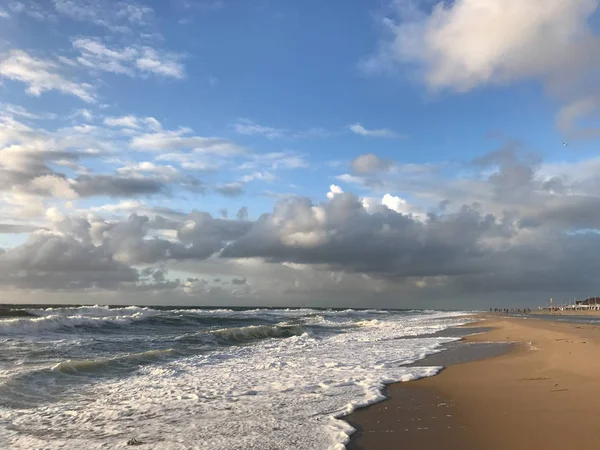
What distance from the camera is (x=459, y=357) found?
14539 millimetres

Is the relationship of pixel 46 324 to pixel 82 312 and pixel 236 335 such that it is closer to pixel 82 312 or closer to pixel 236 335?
pixel 236 335

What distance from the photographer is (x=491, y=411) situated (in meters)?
7.27

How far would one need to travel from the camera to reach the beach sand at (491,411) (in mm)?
5848

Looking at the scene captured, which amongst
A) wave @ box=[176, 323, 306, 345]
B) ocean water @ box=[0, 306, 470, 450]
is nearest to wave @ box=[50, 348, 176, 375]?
ocean water @ box=[0, 306, 470, 450]

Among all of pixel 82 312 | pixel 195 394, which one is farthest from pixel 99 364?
pixel 82 312

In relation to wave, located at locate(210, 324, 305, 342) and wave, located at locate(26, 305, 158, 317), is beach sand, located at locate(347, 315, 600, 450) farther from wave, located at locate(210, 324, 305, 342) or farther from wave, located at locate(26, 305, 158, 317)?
wave, located at locate(26, 305, 158, 317)

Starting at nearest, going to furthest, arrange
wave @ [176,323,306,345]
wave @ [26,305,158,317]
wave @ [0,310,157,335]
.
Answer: wave @ [176,323,306,345] < wave @ [0,310,157,335] < wave @ [26,305,158,317]

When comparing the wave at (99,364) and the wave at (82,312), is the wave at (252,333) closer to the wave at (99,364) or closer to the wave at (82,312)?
the wave at (99,364)

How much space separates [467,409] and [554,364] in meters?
5.47

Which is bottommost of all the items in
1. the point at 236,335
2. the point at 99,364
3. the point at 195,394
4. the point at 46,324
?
the point at 195,394

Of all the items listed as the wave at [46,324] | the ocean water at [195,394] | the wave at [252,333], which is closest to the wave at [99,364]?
the ocean water at [195,394]

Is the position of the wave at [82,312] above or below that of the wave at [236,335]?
above

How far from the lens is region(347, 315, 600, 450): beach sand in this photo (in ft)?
19.2

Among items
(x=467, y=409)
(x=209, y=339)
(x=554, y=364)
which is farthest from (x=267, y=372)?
(x=209, y=339)
